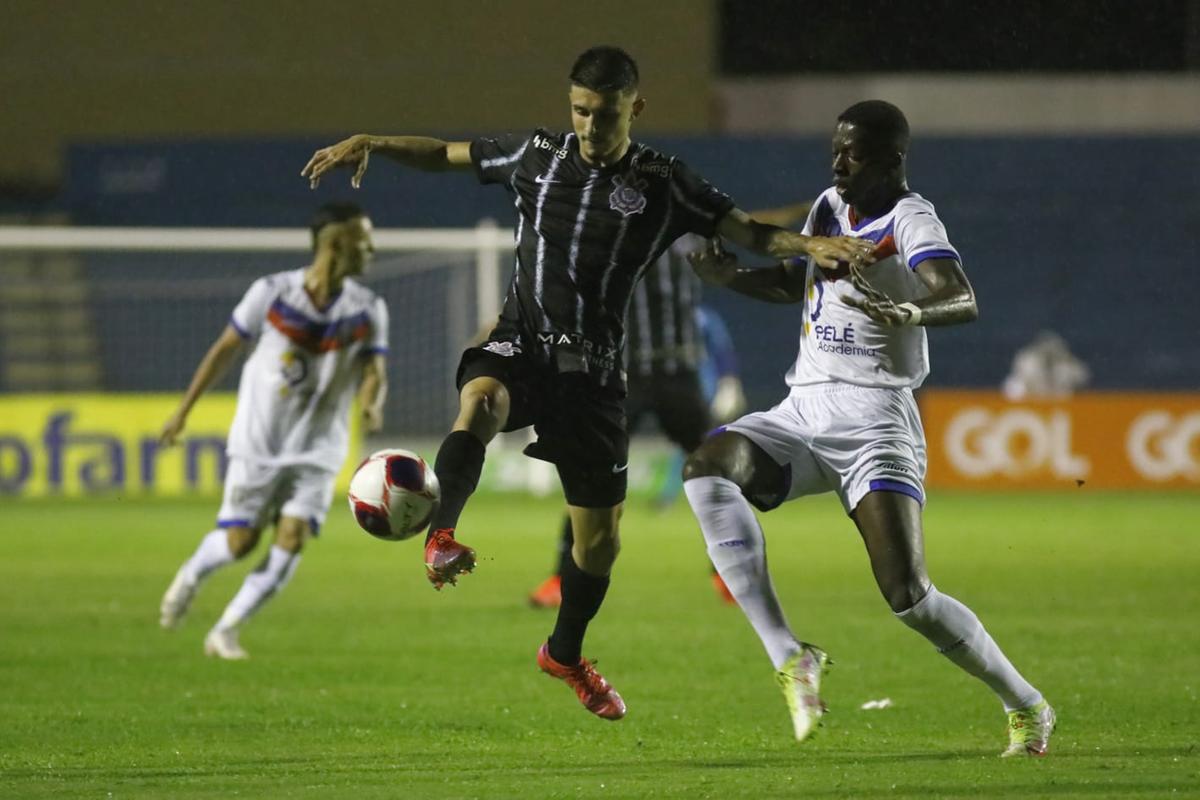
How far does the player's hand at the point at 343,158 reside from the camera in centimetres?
628

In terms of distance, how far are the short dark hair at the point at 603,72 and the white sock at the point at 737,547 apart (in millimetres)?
1295

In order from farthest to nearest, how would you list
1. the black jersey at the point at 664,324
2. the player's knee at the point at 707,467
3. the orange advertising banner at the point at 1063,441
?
1. the orange advertising banner at the point at 1063,441
2. the black jersey at the point at 664,324
3. the player's knee at the point at 707,467

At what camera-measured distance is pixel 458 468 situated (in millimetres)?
6055

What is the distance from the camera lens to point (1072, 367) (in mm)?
24656

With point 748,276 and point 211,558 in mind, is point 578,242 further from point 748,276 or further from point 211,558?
point 211,558

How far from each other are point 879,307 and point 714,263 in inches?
38.3

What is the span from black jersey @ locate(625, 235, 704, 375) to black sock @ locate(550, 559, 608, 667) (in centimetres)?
457

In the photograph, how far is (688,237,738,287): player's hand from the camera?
21.1 feet

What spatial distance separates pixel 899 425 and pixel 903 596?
59 centimetres

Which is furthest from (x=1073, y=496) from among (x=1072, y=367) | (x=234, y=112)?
(x=234, y=112)

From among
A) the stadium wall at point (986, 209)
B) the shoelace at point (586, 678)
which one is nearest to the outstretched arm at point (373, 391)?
the shoelace at point (586, 678)

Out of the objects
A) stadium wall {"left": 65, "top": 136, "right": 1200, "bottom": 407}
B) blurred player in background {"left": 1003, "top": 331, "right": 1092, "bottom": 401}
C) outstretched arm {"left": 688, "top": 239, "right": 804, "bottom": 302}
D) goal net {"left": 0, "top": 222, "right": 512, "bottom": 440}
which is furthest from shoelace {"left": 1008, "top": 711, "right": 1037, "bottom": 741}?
stadium wall {"left": 65, "top": 136, "right": 1200, "bottom": 407}

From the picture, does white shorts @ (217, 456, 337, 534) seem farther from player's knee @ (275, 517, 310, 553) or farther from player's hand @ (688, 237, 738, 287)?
player's hand @ (688, 237, 738, 287)

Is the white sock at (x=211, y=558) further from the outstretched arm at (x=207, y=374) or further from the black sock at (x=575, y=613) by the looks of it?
the black sock at (x=575, y=613)
